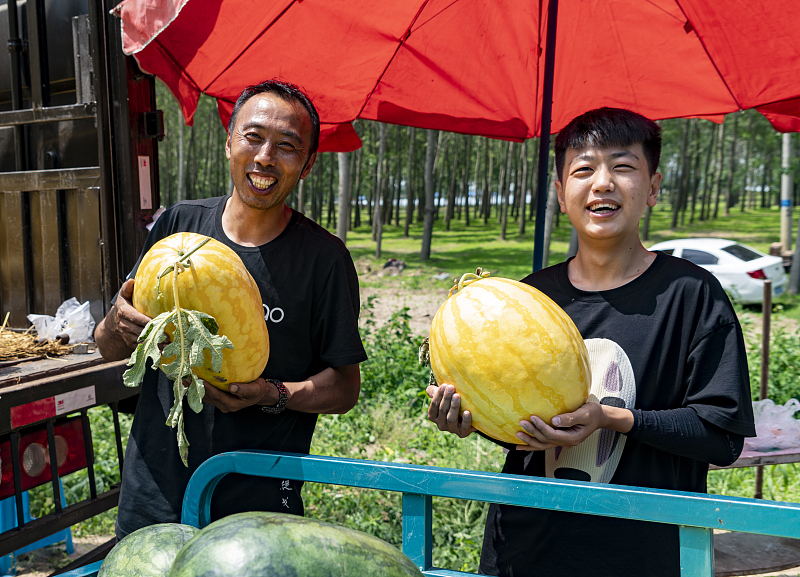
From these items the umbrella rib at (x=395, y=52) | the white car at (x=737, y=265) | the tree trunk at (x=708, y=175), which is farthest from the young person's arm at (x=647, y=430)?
the tree trunk at (x=708, y=175)

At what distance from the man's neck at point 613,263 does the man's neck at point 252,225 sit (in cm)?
97

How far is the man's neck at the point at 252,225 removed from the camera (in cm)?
226

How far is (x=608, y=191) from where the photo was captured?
190 cm

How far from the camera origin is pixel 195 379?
1530mm

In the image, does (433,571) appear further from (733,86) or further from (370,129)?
(370,129)

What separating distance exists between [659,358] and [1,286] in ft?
11.5

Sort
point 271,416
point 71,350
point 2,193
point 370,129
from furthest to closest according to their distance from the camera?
point 370,129
point 2,193
point 71,350
point 271,416

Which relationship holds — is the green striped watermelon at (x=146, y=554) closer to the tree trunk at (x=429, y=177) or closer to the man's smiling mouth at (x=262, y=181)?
the man's smiling mouth at (x=262, y=181)

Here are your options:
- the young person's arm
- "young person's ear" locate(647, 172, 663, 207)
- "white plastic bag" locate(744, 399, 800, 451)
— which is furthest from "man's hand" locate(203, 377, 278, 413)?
"white plastic bag" locate(744, 399, 800, 451)

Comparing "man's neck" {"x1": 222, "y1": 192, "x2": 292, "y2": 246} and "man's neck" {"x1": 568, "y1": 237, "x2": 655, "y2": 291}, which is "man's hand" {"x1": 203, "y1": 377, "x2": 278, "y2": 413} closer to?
"man's neck" {"x1": 222, "y1": 192, "x2": 292, "y2": 246}

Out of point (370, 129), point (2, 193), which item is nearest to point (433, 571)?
point (2, 193)

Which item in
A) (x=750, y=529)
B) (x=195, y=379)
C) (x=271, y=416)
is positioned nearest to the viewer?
(x=750, y=529)

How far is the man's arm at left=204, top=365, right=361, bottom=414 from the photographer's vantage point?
1904mm

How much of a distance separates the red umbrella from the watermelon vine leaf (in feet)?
4.87
